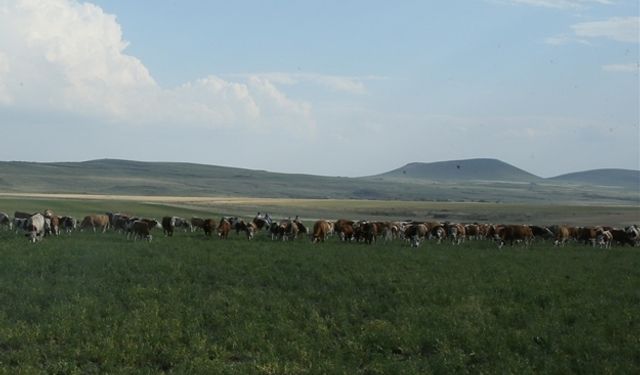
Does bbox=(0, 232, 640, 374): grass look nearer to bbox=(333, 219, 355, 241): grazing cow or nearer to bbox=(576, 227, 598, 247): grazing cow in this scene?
bbox=(333, 219, 355, 241): grazing cow

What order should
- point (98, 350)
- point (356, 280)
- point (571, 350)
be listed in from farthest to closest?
point (356, 280) < point (571, 350) < point (98, 350)

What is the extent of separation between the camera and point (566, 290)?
1903cm

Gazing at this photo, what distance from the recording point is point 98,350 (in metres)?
12.4

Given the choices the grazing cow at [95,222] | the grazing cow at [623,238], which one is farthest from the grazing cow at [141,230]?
the grazing cow at [623,238]

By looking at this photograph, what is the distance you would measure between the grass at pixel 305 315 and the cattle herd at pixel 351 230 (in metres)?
11.0

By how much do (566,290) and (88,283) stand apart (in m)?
12.8

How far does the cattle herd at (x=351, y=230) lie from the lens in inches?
1390

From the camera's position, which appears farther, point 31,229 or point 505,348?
point 31,229

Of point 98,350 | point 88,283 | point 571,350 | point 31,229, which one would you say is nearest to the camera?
point 98,350

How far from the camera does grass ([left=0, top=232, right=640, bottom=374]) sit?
40.3 ft

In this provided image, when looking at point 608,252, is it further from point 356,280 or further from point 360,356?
point 360,356

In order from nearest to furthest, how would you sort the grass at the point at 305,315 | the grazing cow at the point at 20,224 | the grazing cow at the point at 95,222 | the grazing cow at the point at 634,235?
the grass at the point at 305,315 → the grazing cow at the point at 20,224 → the grazing cow at the point at 634,235 → the grazing cow at the point at 95,222

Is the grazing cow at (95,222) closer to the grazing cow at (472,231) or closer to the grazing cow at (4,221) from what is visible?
the grazing cow at (4,221)

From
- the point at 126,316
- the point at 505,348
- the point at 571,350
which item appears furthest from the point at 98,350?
the point at 571,350
